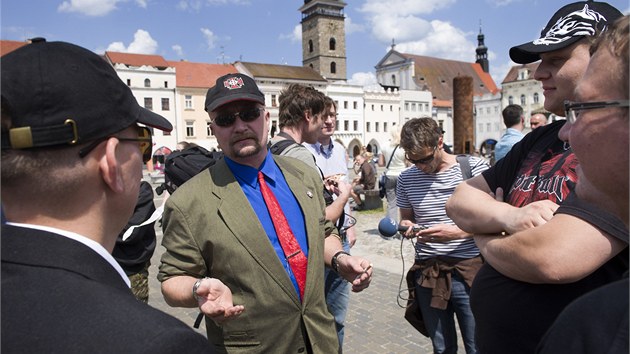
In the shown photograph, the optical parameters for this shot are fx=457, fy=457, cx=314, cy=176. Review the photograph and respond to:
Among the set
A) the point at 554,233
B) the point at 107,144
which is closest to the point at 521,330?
the point at 554,233

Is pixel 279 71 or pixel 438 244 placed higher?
pixel 279 71

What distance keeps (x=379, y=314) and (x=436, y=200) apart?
2.48m

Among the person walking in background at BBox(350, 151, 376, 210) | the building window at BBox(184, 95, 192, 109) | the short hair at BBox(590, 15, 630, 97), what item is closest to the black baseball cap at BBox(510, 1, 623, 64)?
the short hair at BBox(590, 15, 630, 97)

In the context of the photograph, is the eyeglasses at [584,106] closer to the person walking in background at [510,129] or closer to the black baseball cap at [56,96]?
the black baseball cap at [56,96]

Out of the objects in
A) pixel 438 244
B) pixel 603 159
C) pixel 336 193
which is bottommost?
pixel 438 244

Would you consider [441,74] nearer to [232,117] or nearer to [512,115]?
[512,115]

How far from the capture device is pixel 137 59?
5425cm

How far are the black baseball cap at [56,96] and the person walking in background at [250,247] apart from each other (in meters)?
1.10

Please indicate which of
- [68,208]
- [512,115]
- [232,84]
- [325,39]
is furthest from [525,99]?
[68,208]

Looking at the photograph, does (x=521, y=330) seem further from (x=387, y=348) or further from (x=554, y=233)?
(x=387, y=348)

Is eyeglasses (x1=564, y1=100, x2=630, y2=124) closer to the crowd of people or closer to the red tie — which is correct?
the crowd of people

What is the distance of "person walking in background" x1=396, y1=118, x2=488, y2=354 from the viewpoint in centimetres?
341

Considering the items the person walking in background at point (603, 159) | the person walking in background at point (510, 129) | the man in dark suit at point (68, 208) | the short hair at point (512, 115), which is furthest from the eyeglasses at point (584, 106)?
the short hair at point (512, 115)

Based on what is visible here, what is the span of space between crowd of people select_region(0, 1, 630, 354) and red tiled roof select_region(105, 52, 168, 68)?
5446 cm
